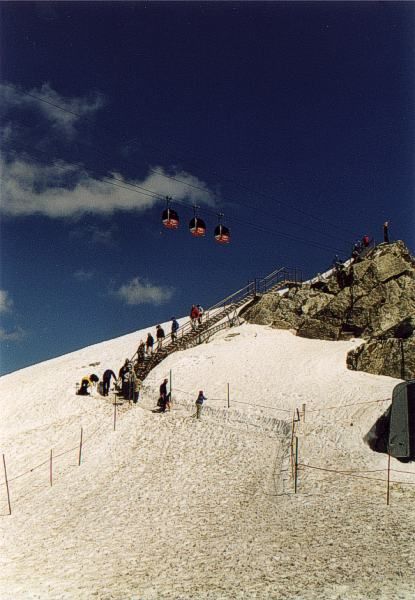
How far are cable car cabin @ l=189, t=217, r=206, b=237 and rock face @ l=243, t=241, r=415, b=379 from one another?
484 inches

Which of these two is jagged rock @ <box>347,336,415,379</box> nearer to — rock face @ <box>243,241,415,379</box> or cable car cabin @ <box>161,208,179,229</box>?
rock face @ <box>243,241,415,379</box>

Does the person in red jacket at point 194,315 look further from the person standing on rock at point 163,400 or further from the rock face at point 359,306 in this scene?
the person standing on rock at point 163,400

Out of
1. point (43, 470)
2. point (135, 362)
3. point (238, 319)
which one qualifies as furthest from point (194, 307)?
point (43, 470)

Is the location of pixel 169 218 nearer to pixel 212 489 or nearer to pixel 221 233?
pixel 221 233

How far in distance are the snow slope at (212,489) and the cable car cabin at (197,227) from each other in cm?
922

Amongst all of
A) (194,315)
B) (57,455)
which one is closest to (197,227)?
(194,315)

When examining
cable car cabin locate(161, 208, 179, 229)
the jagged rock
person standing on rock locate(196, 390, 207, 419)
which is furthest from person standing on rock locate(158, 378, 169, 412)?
the jagged rock

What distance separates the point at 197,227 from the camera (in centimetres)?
3209

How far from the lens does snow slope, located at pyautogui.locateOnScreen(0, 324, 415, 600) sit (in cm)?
1154

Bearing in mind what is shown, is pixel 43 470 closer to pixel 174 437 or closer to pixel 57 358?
pixel 174 437

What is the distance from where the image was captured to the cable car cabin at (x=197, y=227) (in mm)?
32094

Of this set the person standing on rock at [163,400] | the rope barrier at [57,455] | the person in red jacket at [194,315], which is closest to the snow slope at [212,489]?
the rope barrier at [57,455]

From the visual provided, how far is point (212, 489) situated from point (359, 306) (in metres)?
22.3

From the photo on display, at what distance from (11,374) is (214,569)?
39.9 metres
